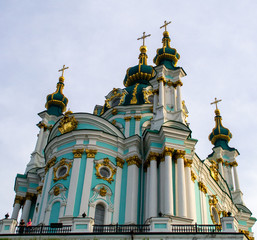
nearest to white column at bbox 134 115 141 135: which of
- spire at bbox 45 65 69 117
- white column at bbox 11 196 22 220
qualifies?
spire at bbox 45 65 69 117

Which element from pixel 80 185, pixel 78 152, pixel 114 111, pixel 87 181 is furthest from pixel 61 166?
pixel 114 111

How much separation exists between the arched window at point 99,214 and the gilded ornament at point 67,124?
4.15 meters

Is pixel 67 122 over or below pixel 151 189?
over

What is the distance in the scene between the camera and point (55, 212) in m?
16.3

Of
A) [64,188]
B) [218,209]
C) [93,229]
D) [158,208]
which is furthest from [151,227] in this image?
[218,209]

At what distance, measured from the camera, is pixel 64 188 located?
1666cm

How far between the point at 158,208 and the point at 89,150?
13.1 ft

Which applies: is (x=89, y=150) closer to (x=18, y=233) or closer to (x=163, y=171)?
(x=163, y=171)

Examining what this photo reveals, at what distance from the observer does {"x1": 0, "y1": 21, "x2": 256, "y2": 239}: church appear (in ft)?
51.8

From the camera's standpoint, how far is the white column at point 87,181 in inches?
626

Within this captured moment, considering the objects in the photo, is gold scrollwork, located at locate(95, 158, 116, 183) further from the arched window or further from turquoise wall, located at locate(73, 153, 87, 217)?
the arched window

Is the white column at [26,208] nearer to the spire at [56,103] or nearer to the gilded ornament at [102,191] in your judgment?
the gilded ornament at [102,191]

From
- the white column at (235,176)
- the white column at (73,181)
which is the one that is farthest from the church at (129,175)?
the white column at (235,176)

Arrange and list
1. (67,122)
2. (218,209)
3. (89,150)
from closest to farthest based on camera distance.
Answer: (89,150) → (67,122) → (218,209)
